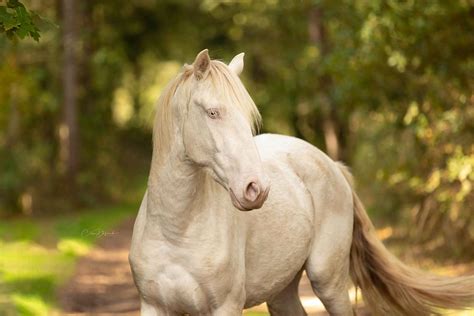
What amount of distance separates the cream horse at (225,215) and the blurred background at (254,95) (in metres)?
1.07

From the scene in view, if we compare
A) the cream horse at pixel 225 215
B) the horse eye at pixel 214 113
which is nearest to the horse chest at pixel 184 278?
the cream horse at pixel 225 215

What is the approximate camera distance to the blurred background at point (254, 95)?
1091cm

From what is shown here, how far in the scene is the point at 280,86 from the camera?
1049 inches

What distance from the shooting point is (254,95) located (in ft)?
98.7

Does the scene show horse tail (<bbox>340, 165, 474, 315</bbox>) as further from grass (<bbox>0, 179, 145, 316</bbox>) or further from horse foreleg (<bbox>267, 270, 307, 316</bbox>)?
grass (<bbox>0, 179, 145, 316</bbox>)

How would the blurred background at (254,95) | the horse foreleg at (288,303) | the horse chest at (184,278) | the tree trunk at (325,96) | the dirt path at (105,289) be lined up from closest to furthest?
the horse chest at (184,278) < the horse foreleg at (288,303) < the dirt path at (105,289) < the blurred background at (254,95) < the tree trunk at (325,96)

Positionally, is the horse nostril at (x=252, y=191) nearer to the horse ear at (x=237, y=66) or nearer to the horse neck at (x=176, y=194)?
the horse neck at (x=176, y=194)

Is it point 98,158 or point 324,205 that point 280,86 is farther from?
point 324,205

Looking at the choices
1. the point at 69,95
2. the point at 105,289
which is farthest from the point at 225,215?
the point at 69,95

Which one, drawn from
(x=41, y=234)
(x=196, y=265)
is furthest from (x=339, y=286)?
(x=41, y=234)

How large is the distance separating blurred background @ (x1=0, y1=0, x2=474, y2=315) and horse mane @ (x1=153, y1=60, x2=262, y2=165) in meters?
1.06

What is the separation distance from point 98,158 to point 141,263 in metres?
20.1

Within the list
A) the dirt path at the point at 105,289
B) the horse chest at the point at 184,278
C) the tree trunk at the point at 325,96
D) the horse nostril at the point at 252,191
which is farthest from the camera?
the tree trunk at the point at 325,96

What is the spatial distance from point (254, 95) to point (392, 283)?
23629mm
